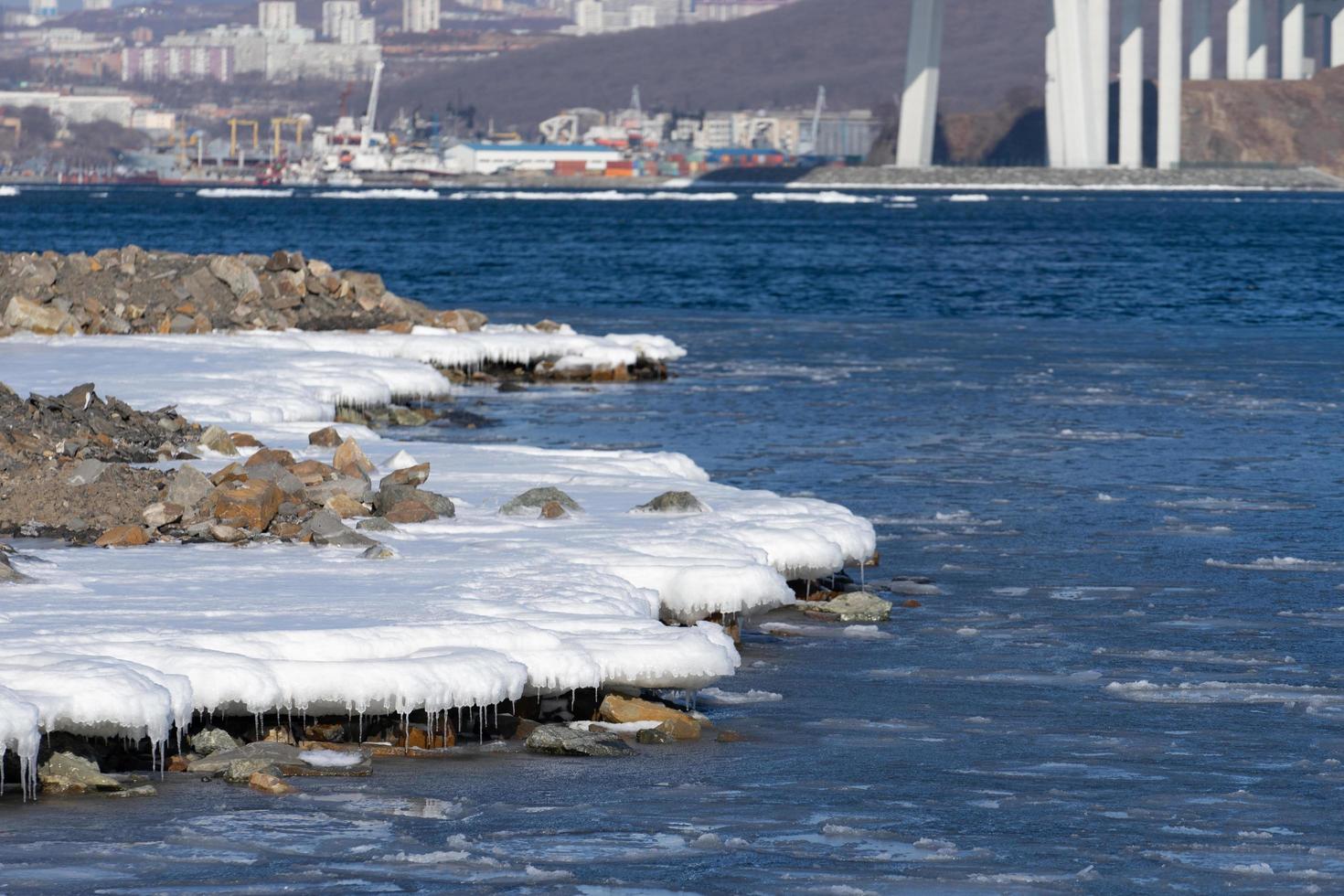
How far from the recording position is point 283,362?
27.6 metres

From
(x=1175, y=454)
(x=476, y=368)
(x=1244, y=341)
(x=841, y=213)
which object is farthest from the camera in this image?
(x=841, y=213)

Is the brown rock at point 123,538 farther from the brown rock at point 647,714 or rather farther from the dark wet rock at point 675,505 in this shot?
the brown rock at point 647,714

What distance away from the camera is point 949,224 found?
120m

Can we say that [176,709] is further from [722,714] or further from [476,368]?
[476,368]

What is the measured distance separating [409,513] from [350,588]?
2.78 metres

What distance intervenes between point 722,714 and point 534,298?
43492 millimetres

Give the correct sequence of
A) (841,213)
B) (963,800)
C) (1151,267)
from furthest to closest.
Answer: (841,213)
(1151,267)
(963,800)

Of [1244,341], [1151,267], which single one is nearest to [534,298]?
[1244,341]

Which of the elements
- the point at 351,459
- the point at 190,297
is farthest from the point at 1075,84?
the point at 351,459

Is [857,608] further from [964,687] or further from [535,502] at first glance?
[535,502]

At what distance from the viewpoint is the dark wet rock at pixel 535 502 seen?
16.1 meters

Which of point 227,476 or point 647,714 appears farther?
point 227,476

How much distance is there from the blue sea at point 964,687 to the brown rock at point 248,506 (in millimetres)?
3458

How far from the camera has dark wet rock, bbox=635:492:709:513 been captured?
16.2 m
